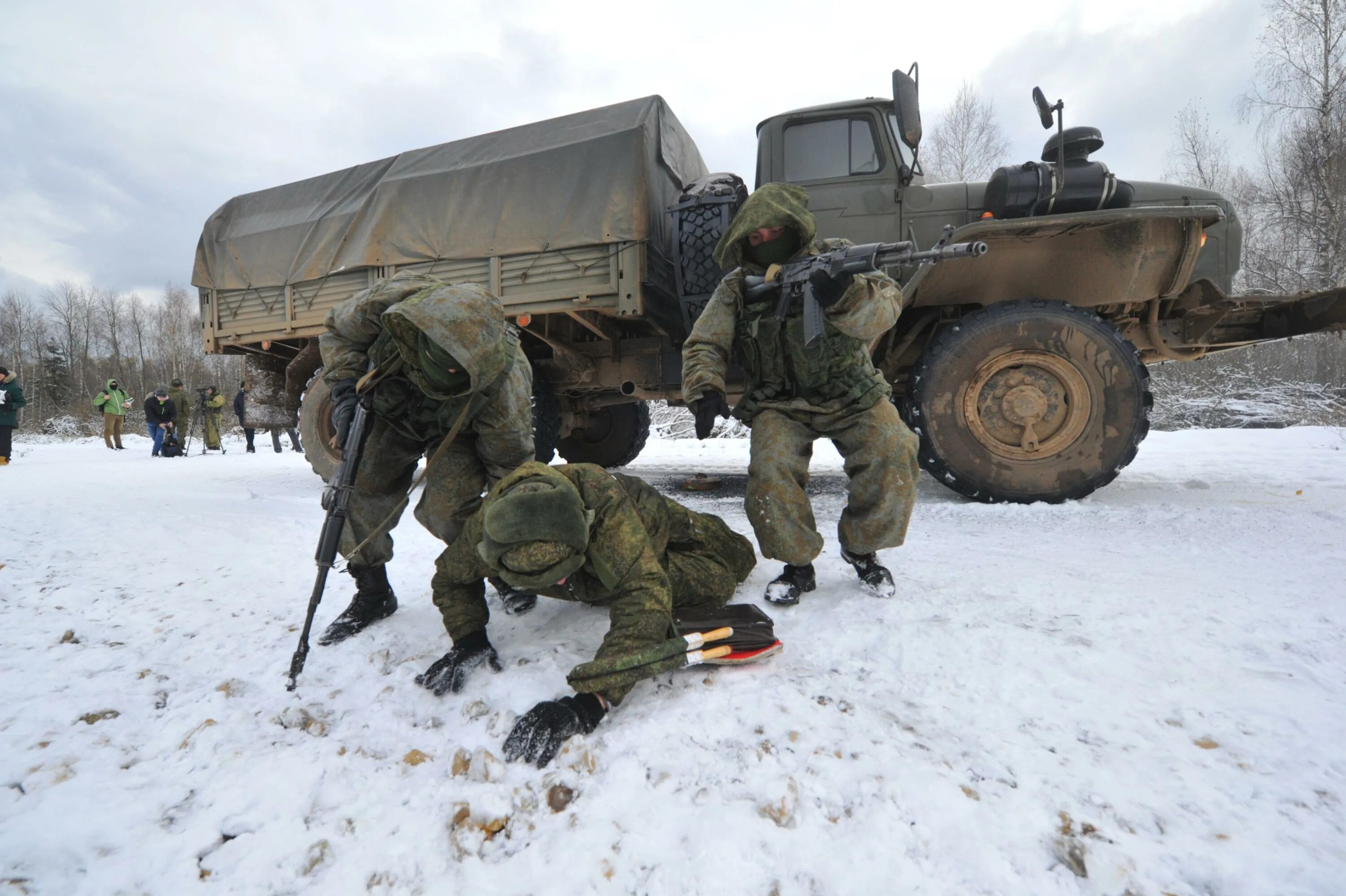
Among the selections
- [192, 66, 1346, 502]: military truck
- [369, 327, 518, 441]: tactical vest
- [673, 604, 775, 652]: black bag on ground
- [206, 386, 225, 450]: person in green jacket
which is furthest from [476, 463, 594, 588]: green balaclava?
[206, 386, 225, 450]: person in green jacket

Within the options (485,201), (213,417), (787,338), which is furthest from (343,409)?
(213,417)

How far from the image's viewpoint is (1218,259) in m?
3.70

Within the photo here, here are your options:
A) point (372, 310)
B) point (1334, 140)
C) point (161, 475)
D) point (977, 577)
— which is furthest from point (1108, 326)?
point (1334, 140)

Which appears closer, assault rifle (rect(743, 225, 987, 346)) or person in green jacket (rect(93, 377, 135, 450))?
assault rifle (rect(743, 225, 987, 346))

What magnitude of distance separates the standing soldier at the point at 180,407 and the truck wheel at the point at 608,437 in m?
7.81

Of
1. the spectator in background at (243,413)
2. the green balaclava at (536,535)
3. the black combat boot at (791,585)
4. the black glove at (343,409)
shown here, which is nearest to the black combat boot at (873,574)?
the black combat boot at (791,585)

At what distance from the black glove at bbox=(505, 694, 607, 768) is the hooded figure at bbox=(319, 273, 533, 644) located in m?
0.89

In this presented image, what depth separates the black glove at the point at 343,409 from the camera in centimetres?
218

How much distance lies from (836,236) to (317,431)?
4034mm

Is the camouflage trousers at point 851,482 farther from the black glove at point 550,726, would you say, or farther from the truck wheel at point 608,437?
the truck wheel at point 608,437

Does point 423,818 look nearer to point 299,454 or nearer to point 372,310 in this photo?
point 372,310

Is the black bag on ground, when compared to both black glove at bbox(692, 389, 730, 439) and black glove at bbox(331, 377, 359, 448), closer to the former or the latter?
black glove at bbox(692, 389, 730, 439)

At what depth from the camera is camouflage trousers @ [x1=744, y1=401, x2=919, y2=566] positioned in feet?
7.20

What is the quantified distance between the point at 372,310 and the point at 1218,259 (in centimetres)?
465
